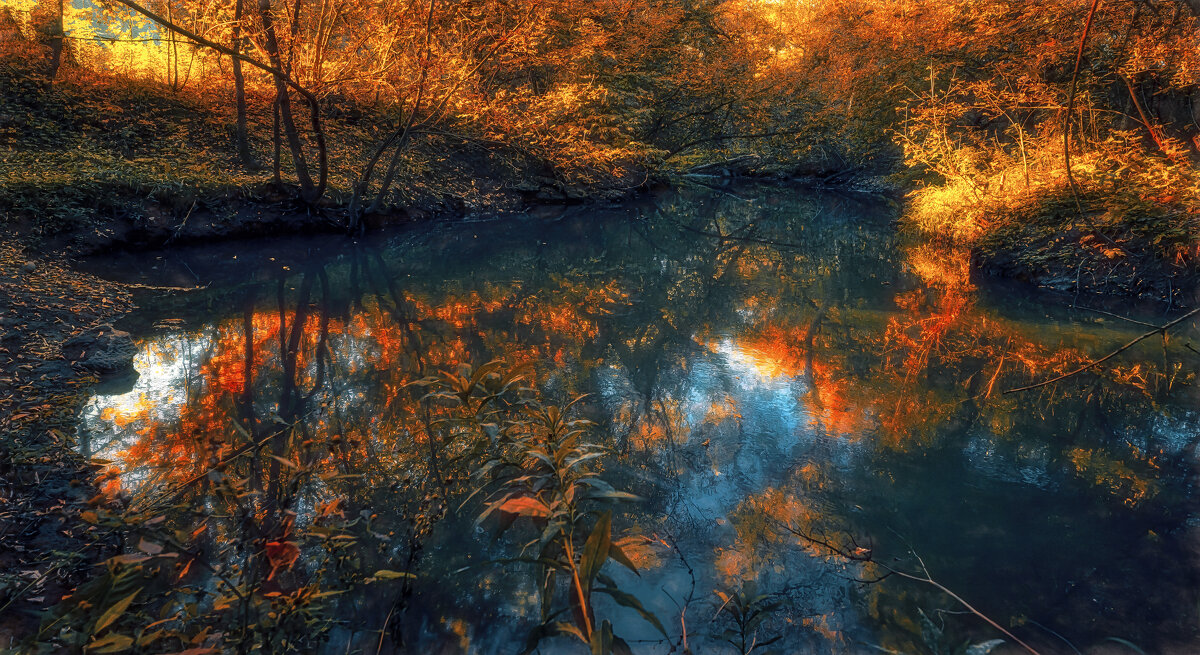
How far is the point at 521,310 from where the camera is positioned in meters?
9.35

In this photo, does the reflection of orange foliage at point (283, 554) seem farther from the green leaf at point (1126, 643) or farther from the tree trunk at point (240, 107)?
the tree trunk at point (240, 107)

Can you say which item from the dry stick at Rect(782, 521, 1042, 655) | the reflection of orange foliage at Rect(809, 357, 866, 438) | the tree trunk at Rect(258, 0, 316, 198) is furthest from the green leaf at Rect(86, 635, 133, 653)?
the tree trunk at Rect(258, 0, 316, 198)

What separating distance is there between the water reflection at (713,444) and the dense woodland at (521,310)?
0.05m

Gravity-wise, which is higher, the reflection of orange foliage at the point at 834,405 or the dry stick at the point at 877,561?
the dry stick at the point at 877,561

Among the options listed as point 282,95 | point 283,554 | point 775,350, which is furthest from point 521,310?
point 283,554

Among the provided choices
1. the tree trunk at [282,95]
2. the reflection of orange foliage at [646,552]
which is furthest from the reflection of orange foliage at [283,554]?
the tree trunk at [282,95]

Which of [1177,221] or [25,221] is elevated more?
[1177,221]

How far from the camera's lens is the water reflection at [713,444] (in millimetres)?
3527

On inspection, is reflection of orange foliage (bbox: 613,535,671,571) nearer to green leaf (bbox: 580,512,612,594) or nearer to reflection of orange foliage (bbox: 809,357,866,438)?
green leaf (bbox: 580,512,612,594)

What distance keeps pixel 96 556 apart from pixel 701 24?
2136cm

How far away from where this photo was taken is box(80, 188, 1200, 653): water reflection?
139 inches

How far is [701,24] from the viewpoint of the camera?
20.6 metres

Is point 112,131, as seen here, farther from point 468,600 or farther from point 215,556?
point 468,600

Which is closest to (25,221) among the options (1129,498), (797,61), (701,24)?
(1129,498)
